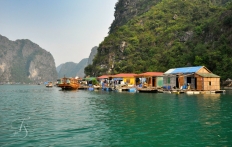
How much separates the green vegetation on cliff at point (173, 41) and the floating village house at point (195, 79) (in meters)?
15.4

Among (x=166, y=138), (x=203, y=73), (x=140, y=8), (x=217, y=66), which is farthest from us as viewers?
(x=140, y=8)

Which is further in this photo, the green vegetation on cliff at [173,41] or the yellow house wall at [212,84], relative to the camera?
the green vegetation on cliff at [173,41]

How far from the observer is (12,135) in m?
11.8

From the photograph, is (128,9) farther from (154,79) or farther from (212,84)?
(212,84)

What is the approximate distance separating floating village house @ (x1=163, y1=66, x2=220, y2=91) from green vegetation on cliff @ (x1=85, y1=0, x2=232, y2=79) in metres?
15.4

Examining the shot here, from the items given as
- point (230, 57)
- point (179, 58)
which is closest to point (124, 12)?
point (179, 58)

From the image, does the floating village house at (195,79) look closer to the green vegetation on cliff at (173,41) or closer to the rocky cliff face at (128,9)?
the green vegetation on cliff at (173,41)

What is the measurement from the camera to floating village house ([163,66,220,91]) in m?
42.6

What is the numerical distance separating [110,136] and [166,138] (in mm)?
2771

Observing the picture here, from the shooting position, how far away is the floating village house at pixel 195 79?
140 feet

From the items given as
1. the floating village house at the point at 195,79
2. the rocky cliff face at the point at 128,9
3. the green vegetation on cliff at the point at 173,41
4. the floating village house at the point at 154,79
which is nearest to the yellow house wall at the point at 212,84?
the floating village house at the point at 195,79

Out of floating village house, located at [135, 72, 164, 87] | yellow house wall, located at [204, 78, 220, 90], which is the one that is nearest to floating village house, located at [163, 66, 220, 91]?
yellow house wall, located at [204, 78, 220, 90]

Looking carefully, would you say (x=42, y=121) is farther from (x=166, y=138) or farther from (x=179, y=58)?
(x=179, y=58)

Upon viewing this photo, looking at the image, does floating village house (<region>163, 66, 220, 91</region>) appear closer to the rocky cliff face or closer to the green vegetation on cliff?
the green vegetation on cliff
